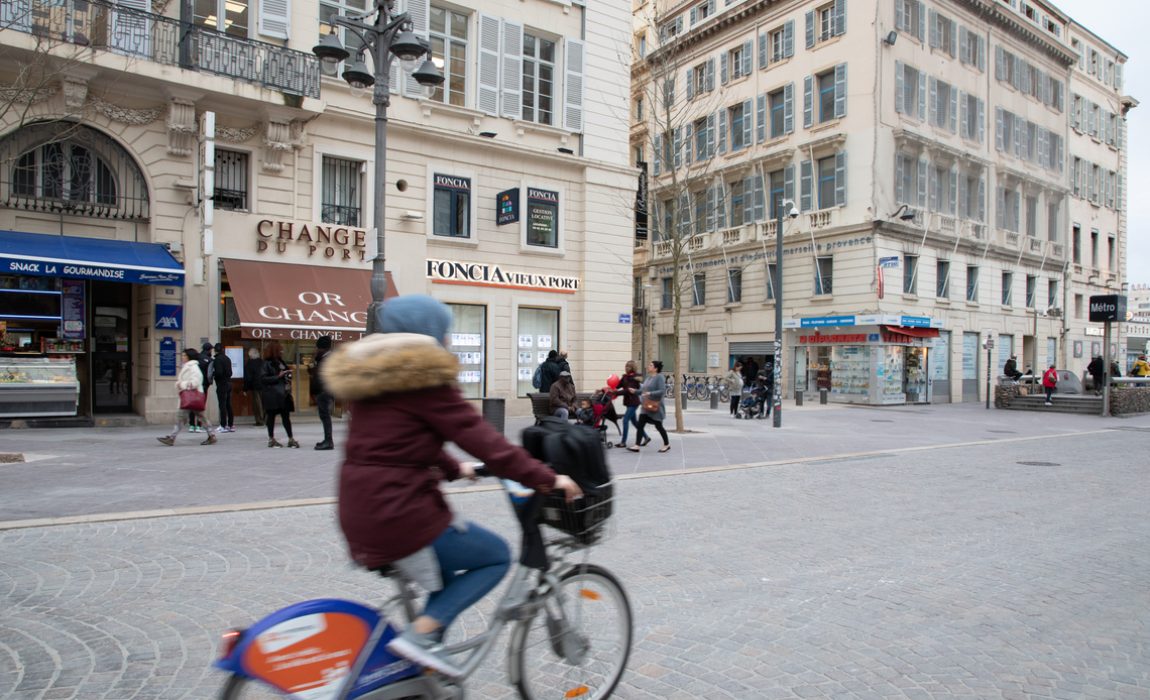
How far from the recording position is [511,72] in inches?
798

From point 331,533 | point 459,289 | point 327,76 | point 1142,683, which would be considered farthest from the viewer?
point 459,289

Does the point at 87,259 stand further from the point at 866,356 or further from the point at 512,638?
the point at 866,356

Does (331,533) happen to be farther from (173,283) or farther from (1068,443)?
(1068,443)

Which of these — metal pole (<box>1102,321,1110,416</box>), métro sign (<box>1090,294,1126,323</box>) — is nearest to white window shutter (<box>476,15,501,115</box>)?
métro sign (<box>1090,294,1126,323</box>)

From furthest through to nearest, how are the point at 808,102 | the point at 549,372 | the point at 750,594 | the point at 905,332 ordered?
the point at 808,102 → the point at 905,332 → the point at 549,372 → the point at 750,594

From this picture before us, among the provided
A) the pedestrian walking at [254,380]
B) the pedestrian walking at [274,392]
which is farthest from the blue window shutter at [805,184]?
the pedestrian walking at [274,392]

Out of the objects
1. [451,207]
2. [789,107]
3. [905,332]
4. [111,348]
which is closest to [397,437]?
[111,348]

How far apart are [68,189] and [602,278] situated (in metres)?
12.7

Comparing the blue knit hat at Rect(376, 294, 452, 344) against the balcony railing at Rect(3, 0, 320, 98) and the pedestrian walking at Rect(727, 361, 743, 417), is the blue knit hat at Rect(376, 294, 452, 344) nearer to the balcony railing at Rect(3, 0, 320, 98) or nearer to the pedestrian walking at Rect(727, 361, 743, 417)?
the balcony railing at Rect(3, 0, 320, 98)

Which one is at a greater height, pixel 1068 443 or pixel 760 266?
pixel 760 266

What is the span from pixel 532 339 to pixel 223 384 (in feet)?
27.6

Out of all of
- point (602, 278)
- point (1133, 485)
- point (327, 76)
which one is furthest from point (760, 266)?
point (1133, 485)

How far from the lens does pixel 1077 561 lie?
6023mm

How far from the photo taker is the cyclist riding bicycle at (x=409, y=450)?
2.52 meters
